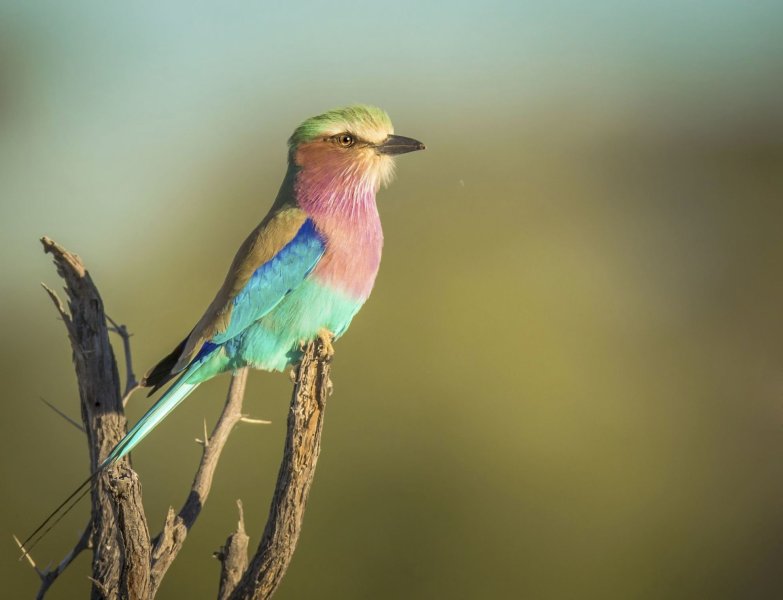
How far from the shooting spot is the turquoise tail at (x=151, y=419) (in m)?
4.90

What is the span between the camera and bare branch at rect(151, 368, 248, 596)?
15.6 ft

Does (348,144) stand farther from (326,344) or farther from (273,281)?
(326,344)

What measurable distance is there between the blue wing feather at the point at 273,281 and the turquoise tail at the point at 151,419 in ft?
0.92

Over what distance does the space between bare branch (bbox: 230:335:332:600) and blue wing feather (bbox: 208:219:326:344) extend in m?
1.01

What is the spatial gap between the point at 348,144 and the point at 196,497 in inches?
80.8

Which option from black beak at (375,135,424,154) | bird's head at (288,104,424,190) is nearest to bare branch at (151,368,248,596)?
bird's head at (288,104,424,190)

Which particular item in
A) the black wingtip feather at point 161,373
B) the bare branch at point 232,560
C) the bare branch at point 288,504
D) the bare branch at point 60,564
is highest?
the black wingtip feather at point 161,373

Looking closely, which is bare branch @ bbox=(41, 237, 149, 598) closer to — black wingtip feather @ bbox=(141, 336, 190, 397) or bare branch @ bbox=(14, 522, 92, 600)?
bare branch @ bbox=(14, 522, 92, 600)

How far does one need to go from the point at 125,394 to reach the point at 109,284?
21.1 feet

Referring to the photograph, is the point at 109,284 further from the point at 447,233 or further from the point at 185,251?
the point at 447,233

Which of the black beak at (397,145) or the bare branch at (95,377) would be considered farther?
the black beak at (397,145)

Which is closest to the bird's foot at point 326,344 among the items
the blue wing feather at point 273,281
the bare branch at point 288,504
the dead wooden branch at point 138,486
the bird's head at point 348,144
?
the dead wooden branch at point 138,486

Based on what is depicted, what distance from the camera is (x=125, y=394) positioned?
5.37 metres

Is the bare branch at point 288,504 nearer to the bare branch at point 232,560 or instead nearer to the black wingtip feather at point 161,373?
the bare branch at point 232,560
